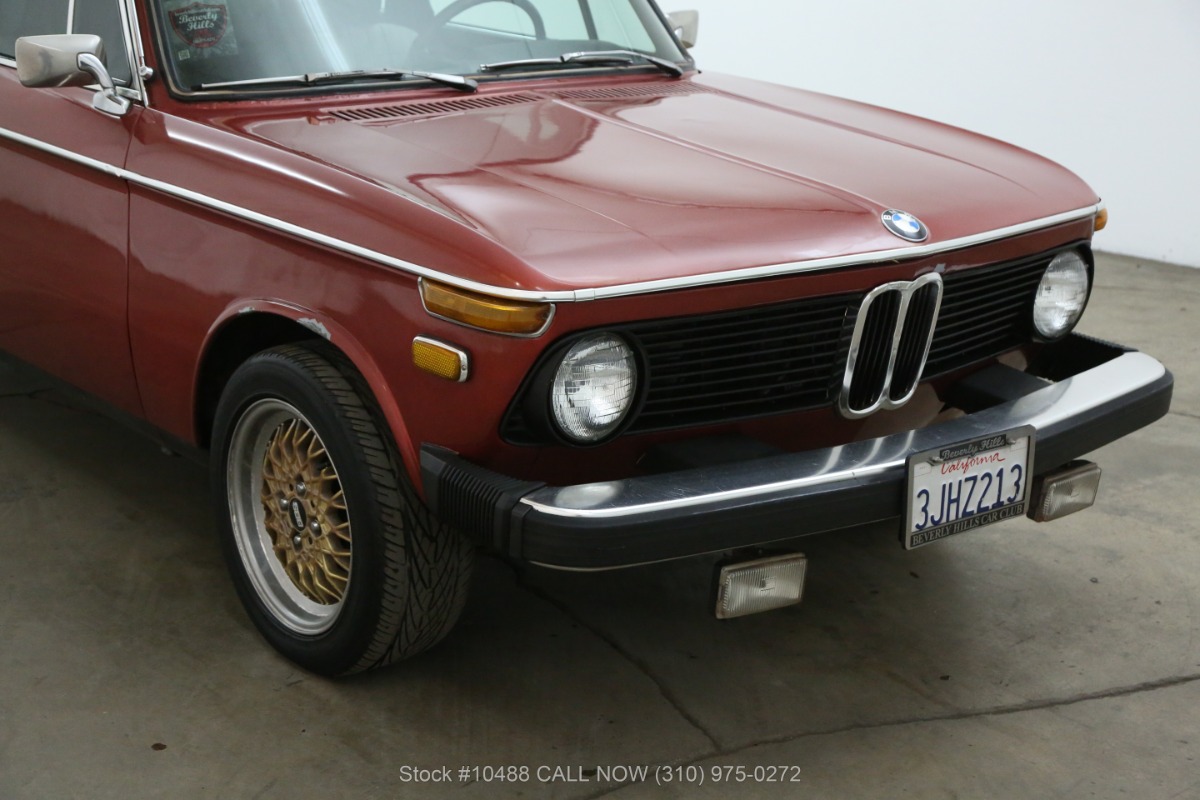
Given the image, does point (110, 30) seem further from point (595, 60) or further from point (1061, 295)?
point (1061, 295)

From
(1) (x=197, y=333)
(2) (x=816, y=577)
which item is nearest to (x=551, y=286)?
(1) (x=197, y=333)

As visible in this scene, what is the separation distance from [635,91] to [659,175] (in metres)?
0.85

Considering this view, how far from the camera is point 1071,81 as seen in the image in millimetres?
6984

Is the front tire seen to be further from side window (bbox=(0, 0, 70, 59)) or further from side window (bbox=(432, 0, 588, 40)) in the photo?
side window (bbox=(0, 0, 70, 59))

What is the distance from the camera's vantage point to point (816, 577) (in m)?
3.43

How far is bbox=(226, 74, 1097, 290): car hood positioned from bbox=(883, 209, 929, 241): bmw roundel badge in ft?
0.07

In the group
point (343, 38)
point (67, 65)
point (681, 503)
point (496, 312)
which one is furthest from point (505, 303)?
point (67, 65)

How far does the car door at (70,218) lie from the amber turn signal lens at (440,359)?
1020 millimetres

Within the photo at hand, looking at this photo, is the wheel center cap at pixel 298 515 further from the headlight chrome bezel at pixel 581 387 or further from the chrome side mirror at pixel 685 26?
the chrome side mirror at pixel 685 26

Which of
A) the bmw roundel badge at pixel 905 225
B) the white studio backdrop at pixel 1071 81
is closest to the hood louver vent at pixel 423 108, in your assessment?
the bmw roundel badge at pixel 905 225

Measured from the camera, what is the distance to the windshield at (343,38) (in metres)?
3.01

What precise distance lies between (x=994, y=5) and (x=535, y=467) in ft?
18.7

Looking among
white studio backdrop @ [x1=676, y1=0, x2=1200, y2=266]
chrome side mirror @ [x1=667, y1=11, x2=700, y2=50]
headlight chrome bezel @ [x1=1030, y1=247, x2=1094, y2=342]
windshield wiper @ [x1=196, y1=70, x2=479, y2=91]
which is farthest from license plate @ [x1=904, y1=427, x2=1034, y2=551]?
white studio backdrop @ [x1=676, y1=0, x2=1200, y2=266]

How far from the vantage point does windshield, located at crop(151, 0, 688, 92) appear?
3014 mm
